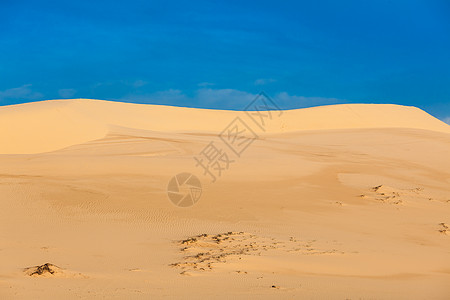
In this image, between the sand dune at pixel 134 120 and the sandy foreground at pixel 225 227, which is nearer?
the sandy foreground at pixel 225 227

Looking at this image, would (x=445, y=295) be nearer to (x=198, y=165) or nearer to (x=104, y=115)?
(x=198, y=165)

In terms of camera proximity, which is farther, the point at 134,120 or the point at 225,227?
the point at 134,120

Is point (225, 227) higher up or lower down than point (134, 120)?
lower down

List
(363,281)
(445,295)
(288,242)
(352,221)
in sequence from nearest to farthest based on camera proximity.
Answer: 1. (445,295)
2. (363,281)
3. (288,242)
4. (352,221)

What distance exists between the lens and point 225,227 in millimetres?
8375

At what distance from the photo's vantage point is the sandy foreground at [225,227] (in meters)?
5.09

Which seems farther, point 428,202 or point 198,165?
point 198,165

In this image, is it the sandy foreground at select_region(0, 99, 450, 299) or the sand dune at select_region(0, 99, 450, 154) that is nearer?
the sandy foreground at select_region(0, 99, 450, 299)

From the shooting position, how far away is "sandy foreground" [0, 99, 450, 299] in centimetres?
509

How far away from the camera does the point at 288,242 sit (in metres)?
7.54

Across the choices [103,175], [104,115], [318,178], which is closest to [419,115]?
[104,115]

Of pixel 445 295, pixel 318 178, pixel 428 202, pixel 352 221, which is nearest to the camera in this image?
pixel 445 295

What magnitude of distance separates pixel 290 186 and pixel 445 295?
7.41 meters

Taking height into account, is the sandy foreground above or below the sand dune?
below
